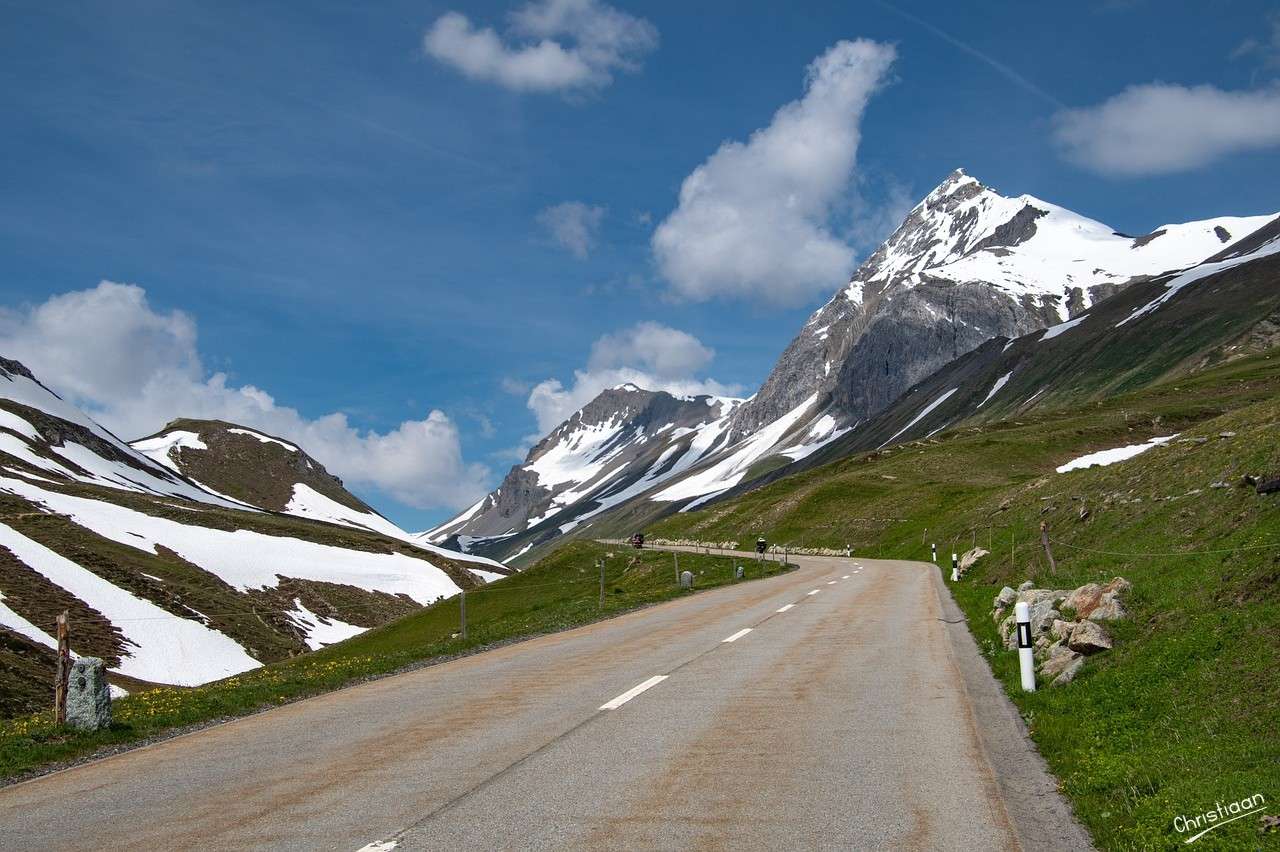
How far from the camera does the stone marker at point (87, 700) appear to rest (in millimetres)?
13398

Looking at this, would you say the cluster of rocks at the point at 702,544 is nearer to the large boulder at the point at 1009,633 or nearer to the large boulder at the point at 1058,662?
the large boulder at the point at 1009,633

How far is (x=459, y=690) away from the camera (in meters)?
15.6

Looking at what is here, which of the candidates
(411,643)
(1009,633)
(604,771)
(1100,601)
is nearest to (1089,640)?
(1100,601)

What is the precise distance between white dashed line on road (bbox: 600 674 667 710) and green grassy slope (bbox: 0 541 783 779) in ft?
22.3

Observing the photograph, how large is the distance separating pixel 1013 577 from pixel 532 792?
28.2 meters

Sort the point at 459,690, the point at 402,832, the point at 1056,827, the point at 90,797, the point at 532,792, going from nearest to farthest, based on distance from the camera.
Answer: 1. the point at 402,832
2. the point at 1056,827
3. the point at 532,792
4. the point at 90,797
5. the point at 459,690

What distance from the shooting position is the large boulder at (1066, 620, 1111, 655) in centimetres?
1434

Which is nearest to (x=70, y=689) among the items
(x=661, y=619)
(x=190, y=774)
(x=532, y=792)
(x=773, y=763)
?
(x=190, y=774)

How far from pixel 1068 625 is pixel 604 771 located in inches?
413

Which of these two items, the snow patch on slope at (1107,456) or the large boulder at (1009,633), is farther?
the snow patch on slope at (1107,456)

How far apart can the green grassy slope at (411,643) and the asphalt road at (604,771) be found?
49.6 inches

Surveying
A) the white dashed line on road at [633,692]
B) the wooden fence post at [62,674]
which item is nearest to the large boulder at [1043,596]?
the white dashed line on road at [633,692]

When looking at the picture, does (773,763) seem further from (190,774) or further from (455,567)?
(455,567)

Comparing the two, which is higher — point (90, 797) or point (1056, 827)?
point (90, 797)
